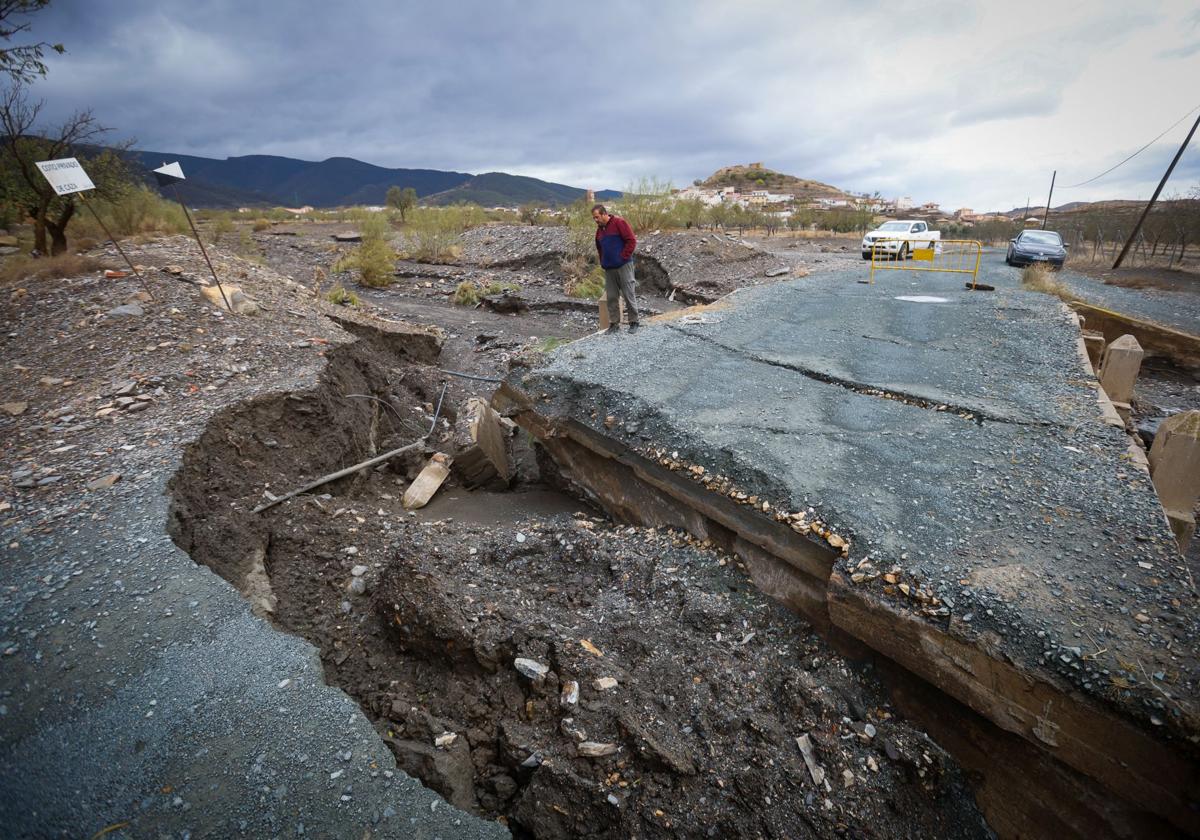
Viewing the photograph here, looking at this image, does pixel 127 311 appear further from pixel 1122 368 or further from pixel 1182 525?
pixel 1122 368

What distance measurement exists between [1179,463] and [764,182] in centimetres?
8841

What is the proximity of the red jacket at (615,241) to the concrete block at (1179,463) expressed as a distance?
15.2ft

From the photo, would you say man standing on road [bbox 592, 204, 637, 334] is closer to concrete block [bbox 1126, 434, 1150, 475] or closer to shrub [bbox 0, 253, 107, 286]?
concrete block [bbox 1126, 434, 1150, 475]

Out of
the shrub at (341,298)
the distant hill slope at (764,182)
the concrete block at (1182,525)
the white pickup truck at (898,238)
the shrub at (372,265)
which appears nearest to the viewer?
the concrete block at (1182,525)

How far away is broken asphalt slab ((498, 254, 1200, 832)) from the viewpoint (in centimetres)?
186

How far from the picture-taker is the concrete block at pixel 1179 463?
9.55ft

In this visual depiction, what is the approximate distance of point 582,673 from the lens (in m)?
2.44

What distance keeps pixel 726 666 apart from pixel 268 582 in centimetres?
273

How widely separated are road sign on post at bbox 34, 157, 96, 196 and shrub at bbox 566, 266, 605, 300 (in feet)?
27.8

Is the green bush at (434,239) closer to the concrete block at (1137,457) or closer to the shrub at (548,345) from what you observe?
the shrub at (548,345)

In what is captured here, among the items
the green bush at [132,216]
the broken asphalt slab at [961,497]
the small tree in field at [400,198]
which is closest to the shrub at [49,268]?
the green bush at [132,216]

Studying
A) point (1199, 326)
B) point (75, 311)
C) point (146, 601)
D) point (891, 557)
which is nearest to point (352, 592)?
point (146, 601)

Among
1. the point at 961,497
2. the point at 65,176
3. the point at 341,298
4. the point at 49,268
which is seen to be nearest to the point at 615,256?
the point at 961,497

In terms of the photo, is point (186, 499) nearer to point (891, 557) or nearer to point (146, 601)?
point (146, 601)
